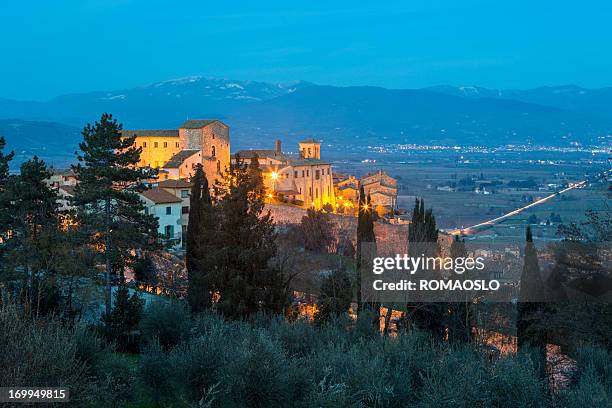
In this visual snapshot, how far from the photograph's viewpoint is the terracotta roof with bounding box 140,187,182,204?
31.1 metres

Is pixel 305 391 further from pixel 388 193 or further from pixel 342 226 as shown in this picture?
pixel 388 193

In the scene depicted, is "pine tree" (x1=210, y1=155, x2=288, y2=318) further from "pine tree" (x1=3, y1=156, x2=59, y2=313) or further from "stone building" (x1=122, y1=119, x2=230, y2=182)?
"stone building" (x1=122, y1=119, x2=230, y2=182)

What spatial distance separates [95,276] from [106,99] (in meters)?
164

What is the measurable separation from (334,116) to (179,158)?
369 feet

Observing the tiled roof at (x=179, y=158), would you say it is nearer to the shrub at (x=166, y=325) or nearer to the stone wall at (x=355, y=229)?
the stone wall at (x=355, y=229)

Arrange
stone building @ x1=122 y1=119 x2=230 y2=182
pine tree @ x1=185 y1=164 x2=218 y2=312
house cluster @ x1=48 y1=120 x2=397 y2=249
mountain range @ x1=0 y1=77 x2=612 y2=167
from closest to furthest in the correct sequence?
1. pine tree @ x1=185 y1=164 x2=218 y2=312
2. house cluster @ x1=48 y1=120 x2=397 y2=249
3. stone building @ x1=122 y1=119 x2=230 y2=182
4. mountain range @ x1=0 y1=77 x2=612 y2=167

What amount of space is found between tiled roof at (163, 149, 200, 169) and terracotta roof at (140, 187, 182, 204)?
292 inches

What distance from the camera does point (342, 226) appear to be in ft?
106

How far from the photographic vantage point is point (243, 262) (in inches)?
670

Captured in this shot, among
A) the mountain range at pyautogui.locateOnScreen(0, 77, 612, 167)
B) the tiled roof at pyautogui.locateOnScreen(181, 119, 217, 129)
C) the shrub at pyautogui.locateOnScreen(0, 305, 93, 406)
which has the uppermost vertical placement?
the mountain range at pyautogui.locateOnScreen(0, 77, 612, 167)

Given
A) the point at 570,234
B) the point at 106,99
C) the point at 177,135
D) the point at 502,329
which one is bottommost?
the point at 502,329

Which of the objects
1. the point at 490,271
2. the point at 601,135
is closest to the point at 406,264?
the point at 490,271

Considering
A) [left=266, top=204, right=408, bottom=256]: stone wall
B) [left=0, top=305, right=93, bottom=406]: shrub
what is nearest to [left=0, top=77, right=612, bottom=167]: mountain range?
[left=266, top=204, right=408, bottom=256]: stone wall

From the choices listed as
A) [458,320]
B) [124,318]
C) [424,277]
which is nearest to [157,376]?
A: [124,318]
